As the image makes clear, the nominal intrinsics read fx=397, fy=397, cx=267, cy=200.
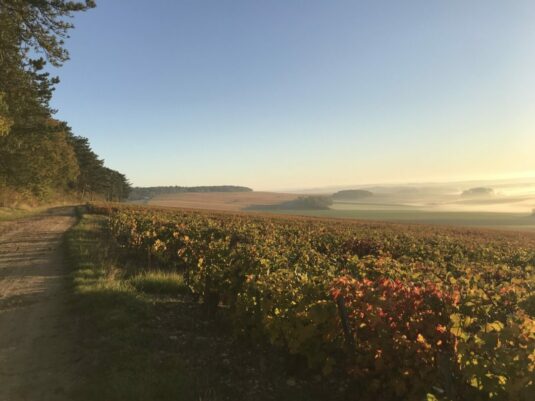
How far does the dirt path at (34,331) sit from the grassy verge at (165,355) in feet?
1.07

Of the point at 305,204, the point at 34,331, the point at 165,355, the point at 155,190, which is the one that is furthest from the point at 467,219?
the point at 155,190

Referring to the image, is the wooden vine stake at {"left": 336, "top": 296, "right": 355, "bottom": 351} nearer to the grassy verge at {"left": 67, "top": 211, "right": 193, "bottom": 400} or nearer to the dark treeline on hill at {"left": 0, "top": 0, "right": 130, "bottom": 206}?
the grassy verge at {"left": 67, "top": 211, "right": 193, "bottom": 400}

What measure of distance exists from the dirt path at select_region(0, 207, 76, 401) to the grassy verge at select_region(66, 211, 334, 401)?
1.07 feet

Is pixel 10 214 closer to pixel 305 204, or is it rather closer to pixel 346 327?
pixel 346 327

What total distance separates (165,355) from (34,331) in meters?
3.13

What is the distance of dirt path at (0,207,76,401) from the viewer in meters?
5.56

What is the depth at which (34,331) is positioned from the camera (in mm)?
7602

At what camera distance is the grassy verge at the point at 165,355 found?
205 inches

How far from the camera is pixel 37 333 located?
7.51 meters

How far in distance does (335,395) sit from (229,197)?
490 feet

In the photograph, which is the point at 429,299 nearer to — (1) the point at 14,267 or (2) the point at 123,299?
(2) the point at 123,299

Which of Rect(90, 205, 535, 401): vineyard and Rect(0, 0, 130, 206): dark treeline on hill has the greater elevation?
Rect(0, 0, 130, 206): dark treeline on hill

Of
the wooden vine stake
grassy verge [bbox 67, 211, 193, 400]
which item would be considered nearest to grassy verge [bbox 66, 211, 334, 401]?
grassy verge [bbox 67, 211, 193, 400]

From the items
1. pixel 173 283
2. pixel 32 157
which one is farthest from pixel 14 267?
pixel 32 157
